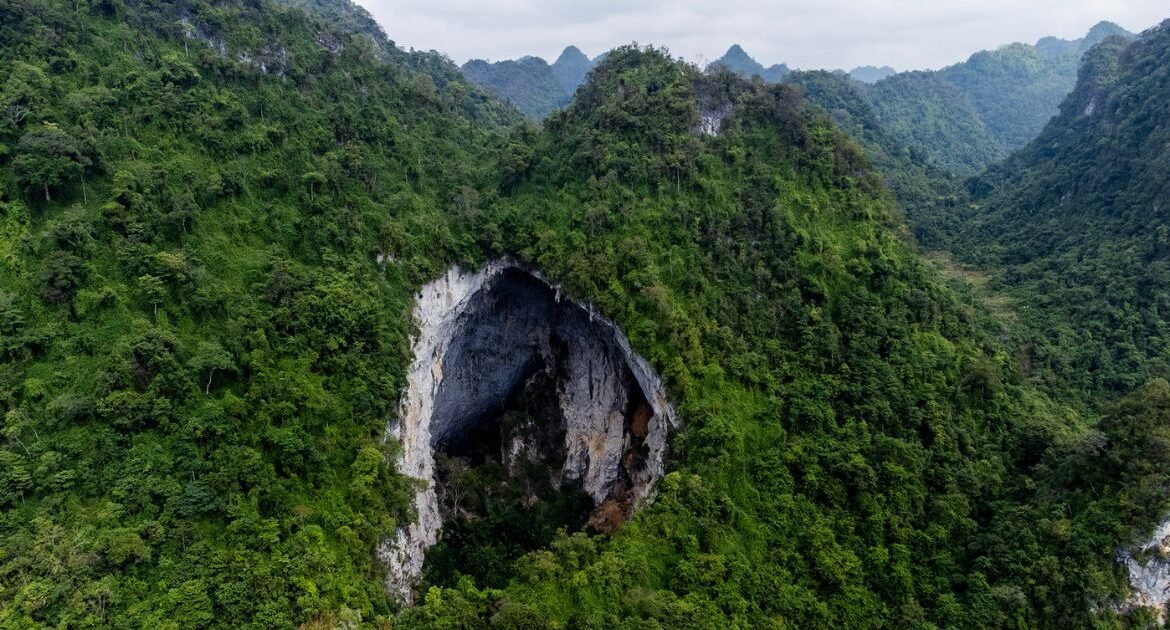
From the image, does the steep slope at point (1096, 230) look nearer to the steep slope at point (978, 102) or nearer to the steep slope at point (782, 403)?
the steep slope at point (782, 403)

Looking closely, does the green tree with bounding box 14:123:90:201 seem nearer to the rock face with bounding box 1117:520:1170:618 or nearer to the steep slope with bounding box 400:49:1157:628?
the steep slope with bounding box 400:49:1157:628

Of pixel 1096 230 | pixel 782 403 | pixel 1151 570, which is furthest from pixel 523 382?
pixel 1096 230

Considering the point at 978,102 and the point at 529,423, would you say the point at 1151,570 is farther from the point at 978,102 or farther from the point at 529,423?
the point at 978,102

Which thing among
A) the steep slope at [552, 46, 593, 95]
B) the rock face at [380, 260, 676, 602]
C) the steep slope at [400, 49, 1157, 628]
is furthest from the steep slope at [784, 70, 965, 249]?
the steep slope at [552, 46, 593, 95]

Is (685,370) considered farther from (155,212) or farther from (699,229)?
(155,212)

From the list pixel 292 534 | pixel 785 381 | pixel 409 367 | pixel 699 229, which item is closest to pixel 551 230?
pixel 699 229
